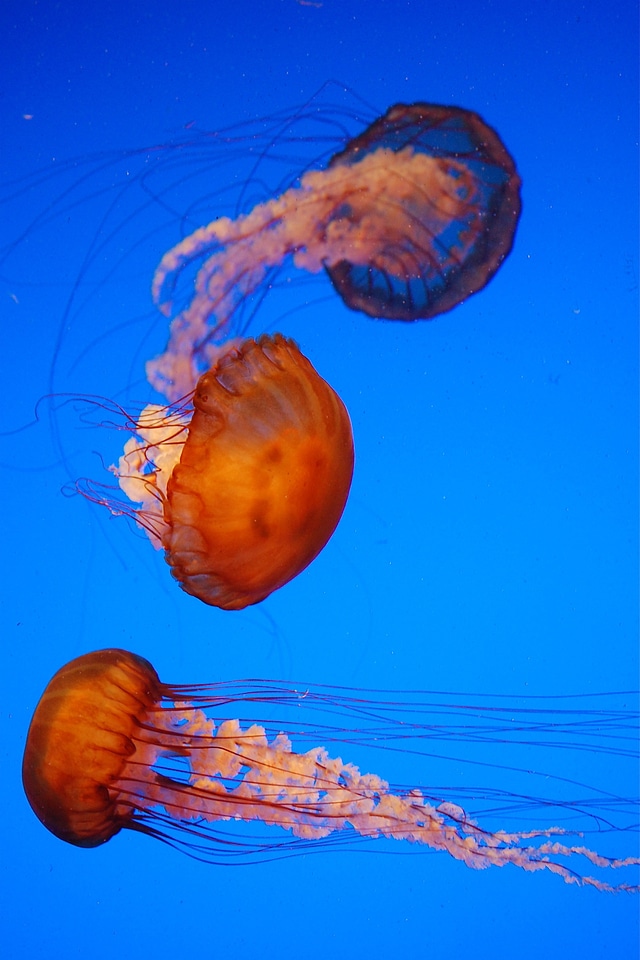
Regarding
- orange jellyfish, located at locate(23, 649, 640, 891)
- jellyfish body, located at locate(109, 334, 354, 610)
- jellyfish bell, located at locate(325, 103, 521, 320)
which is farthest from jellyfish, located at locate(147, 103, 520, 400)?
orange jellyfish, located at locate(23, 649, 640, 891)

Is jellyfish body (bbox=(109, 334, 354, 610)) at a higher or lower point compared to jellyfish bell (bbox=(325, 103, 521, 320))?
lower

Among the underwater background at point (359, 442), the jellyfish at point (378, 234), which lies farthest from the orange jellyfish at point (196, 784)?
the jellyfish at point (378, 234)

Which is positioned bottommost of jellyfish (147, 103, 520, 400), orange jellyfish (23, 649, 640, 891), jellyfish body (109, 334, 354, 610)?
orange jellyfish (23, 649, 640, 891)

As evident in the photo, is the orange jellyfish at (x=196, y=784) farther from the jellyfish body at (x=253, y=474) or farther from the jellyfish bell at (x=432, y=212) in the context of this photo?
the jellyfish bell at (x=432, y=212)

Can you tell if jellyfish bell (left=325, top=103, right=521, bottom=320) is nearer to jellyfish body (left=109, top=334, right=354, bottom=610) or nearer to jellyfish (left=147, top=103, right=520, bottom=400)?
jellyfish (left=147, top=103, right=520, bottom=400)

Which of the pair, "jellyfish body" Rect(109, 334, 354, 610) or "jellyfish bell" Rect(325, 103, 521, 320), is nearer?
"jellyfish body" Rect(109, 334, 354, 610)

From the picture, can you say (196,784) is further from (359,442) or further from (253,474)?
(359,442)

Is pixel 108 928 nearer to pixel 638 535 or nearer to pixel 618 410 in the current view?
pixel 638 535
